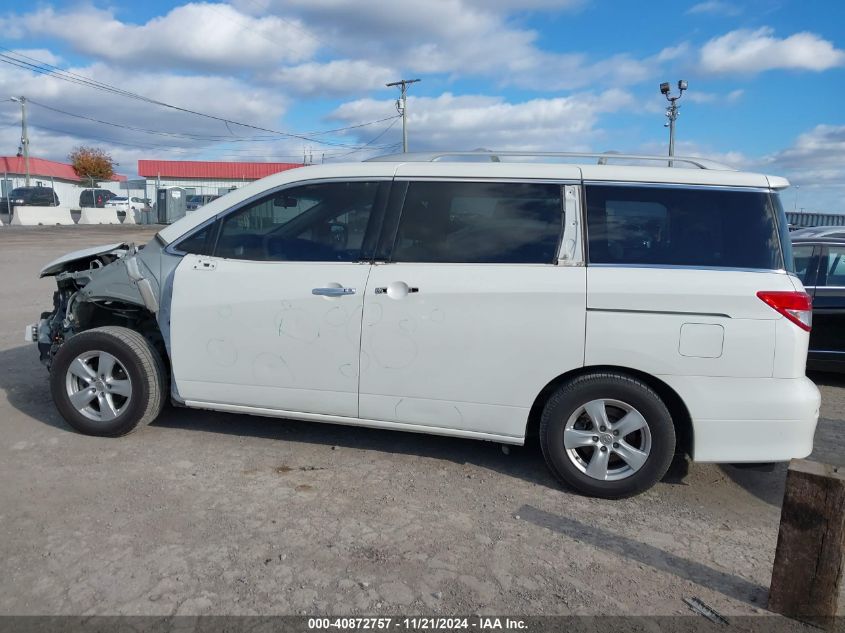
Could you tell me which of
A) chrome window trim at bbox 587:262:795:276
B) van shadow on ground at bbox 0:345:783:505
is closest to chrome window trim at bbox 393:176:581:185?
chrome window trim at bbox 587:262:795:276

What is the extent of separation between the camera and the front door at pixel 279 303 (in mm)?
4031

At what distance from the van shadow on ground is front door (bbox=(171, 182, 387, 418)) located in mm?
564

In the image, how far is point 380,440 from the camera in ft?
15.4

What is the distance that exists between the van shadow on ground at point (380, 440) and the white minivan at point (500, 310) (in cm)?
44

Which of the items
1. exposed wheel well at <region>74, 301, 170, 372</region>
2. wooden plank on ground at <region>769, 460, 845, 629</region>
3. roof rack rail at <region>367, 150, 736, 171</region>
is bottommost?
wooden plank on ground at <region>769, 460, 845, 629</region>

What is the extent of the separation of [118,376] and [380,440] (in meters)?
1.86

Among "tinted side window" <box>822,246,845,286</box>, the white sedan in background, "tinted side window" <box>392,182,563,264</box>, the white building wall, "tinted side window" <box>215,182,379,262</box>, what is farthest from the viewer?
the white building wall

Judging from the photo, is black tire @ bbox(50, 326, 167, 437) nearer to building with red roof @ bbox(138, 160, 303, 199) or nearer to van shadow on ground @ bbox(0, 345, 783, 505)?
van shadow on ground @ bbox(0, 345, 783, 505)

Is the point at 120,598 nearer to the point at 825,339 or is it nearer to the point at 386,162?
the point at 386,162

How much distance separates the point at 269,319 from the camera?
4.11 meters

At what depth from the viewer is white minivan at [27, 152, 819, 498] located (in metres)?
3.60

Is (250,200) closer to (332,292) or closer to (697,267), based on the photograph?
(332,292)

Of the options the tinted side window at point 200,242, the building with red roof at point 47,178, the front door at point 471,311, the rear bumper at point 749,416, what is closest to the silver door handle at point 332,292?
the front door at point 471,311

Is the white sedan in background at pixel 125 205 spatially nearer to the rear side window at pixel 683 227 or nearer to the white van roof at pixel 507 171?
the white van roof at pixel 507 171
